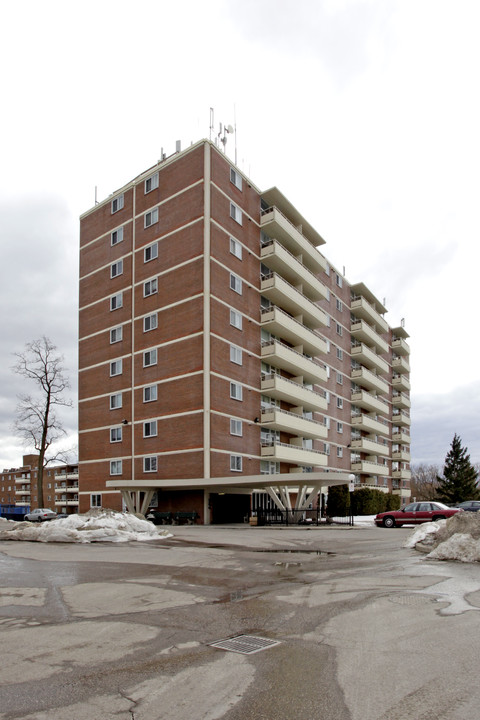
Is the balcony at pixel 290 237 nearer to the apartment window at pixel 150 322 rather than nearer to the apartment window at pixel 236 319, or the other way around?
the apartment window at pixel 236 319

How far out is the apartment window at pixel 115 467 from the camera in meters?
39.7

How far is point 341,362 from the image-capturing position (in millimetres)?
60156

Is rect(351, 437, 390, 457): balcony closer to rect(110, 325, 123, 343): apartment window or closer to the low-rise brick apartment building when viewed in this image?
rect(110, 325, 123, 343): apartment window

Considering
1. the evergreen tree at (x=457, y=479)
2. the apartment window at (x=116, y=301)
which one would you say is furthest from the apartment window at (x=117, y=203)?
the evergreen tree at (x=457, y=479)

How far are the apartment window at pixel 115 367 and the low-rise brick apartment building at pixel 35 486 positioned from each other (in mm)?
73387

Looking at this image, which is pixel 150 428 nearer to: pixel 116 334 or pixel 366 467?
pixel 116 334

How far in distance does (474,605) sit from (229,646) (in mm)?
4105

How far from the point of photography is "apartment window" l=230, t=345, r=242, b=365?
37875 mm

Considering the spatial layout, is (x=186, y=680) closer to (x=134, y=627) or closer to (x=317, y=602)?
(x=134, y=627)

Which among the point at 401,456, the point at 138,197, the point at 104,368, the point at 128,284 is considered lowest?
the point at 401,456

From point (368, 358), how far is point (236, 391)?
30.6m

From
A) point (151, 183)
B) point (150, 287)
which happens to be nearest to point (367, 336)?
point (150, 287)

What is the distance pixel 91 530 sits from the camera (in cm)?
2189

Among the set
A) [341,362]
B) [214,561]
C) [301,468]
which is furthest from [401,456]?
[214,561]
